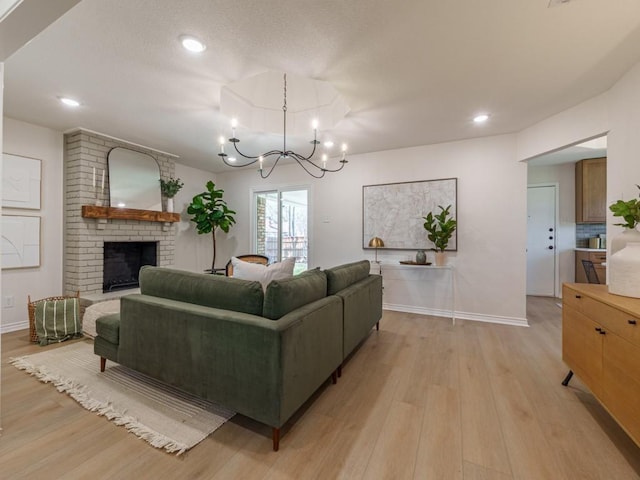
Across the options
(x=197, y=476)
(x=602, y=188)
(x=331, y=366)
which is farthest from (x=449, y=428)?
(x=602, y=188)

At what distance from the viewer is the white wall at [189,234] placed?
5.12 m

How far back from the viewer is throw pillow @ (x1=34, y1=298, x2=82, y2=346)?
9.34ft

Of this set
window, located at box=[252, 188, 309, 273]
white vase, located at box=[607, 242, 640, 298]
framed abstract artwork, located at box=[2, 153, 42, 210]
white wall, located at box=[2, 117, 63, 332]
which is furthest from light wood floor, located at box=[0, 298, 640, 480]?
window, located at box=[252, 188, 309, 273]

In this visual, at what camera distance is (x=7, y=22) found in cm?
127

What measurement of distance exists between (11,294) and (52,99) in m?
2.33

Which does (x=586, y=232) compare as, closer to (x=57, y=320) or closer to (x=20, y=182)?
(x=57, y=320)

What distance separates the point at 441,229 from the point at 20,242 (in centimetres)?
524

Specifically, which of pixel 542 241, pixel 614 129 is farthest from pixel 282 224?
pixel 542 241

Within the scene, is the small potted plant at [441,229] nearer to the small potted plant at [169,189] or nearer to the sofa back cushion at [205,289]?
the sofa back cushion at [205,289]

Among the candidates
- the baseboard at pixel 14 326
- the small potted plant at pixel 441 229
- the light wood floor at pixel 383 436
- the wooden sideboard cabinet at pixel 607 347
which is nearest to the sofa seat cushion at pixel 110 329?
the light wood floor at pixel 383 436

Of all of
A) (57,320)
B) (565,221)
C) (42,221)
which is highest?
(565,221)

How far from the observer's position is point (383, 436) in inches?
62.2

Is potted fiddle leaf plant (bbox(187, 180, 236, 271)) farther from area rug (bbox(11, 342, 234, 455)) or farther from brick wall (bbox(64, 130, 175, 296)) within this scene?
area rug (bbox(11, 342, 234, 455))

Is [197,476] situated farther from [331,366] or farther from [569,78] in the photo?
[569,78]
